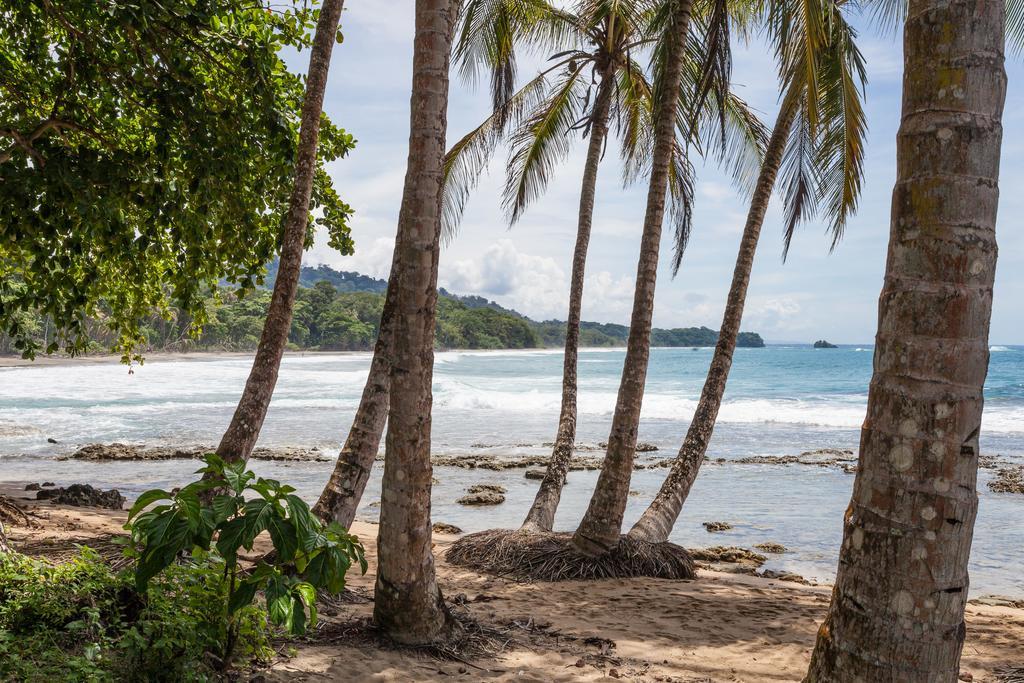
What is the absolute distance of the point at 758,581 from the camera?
24.8 ft

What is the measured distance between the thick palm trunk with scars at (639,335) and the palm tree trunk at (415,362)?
3049 mm

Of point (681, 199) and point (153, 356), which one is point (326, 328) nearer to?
point (153, 356)

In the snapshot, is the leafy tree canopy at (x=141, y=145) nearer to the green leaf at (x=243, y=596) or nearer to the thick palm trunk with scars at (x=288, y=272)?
the thick palm trunk with scars at (x=288, y=272)

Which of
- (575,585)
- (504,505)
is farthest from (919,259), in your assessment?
(504,505)

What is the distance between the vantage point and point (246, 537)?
285 centimetres

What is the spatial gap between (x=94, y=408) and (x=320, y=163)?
891 inches

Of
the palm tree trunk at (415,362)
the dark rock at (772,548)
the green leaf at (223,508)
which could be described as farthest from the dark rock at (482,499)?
the green leaf at (223,508)

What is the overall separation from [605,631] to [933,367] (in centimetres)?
364

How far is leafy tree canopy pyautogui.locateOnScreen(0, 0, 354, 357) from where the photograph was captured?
5320 mm

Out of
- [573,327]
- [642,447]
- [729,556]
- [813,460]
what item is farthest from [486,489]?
[813,460]

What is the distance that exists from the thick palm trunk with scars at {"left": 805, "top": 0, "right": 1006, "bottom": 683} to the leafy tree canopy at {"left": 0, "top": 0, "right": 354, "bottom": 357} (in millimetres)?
4560

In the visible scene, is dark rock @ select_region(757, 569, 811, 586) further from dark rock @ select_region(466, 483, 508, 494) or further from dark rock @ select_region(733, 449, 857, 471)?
dark rock @ select_region(733, 449, 857, 471)

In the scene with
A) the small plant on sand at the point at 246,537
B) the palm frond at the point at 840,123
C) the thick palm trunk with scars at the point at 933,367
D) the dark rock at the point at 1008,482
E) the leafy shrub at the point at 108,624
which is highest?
the palm frond at the point at 840,123

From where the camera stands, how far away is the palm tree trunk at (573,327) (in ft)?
29.3
